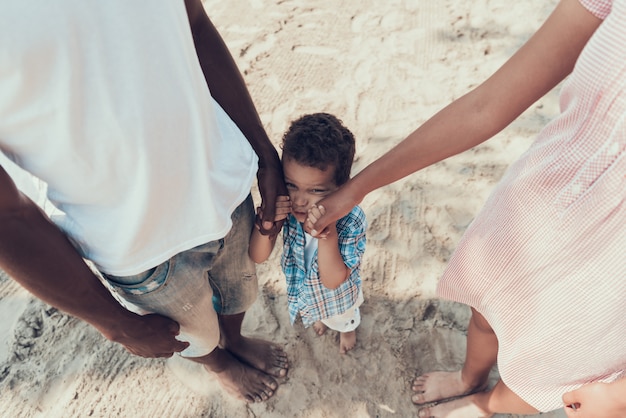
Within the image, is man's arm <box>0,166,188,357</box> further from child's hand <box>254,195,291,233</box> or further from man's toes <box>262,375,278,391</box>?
man's toes <box>262,375,278,391</box>

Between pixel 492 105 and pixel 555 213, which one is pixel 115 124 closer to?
pixel 492 105

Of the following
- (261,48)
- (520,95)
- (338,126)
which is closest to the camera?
(520,95)

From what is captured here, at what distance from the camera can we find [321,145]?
4.63 ft

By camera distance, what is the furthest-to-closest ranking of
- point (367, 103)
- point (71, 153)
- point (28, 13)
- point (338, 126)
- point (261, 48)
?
point (261, 48)
point (367, 103)
point (338, 126)
point (71, 153)
point (28, 13)

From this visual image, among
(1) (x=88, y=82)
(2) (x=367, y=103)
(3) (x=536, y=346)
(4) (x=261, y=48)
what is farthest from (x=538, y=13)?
(1) (x=88, y=82)

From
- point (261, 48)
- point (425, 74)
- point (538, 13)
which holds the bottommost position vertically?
point (261, 48)

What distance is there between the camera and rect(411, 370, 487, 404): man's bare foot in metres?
1.96

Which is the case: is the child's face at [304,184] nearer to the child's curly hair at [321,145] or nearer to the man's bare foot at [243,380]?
the child's curly hair at [321,145]

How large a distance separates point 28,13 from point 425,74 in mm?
2673

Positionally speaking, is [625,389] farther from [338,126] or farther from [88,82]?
[88,82]

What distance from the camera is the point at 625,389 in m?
1.07

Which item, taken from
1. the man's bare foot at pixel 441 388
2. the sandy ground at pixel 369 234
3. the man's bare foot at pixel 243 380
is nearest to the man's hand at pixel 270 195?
the man's bare foot at pixel 243 380

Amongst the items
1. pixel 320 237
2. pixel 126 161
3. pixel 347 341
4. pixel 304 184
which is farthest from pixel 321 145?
pixel 347 341

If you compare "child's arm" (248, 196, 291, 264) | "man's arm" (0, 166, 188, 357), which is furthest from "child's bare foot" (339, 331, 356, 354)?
"man's arm" (0, 166, 188, 357)
